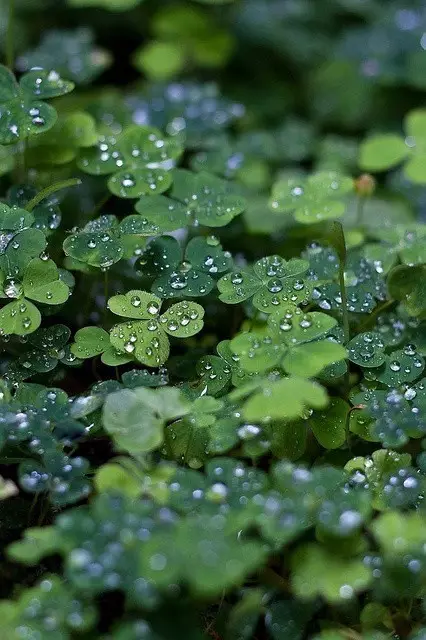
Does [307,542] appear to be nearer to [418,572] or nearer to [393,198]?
[418,572]

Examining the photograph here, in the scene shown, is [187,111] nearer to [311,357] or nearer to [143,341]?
[143,341]

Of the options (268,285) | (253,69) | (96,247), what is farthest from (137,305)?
(253,69)

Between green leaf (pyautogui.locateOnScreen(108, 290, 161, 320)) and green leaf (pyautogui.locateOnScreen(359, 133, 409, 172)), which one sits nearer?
green leaf (pyautogui.locateOnScreen(108, 290, 161, 320))

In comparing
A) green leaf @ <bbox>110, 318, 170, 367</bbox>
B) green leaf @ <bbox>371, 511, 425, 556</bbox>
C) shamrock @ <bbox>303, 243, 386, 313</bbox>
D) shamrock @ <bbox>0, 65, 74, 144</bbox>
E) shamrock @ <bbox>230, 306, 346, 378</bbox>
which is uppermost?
shamrock @ <bbox>0, 65, 74, 144</bbox>

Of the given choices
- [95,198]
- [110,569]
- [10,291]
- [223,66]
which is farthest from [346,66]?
[110,569]

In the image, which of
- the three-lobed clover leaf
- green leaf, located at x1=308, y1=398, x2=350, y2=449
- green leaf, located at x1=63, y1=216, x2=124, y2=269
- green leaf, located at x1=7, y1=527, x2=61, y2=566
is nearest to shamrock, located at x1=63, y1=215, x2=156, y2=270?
green leaf, located at x1=63, y1=216, x2=124, y2=269

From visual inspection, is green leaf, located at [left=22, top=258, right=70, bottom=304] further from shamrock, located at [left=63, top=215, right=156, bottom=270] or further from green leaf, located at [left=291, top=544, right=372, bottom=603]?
green leaf, located at [left=291, top=544, right=372, bottom=603]
